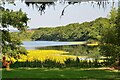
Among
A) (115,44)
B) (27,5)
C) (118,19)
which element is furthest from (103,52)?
(27,5)

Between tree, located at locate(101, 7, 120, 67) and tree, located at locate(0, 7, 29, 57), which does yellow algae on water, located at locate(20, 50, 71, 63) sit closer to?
tree, located at locate(0, 7, 29, 57)

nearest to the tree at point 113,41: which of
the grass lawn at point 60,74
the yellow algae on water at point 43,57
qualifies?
the yellow algae on water at point 43,57

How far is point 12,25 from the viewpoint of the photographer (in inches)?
624

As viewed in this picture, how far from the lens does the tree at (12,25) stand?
50.3 ft

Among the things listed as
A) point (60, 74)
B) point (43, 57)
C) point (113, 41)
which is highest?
point (113, 41)

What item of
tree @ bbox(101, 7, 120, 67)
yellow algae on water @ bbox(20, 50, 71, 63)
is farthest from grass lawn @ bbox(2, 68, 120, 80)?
yellow algae on water @ bbox(20, 50, 71, 63)

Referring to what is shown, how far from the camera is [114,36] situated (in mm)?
15602

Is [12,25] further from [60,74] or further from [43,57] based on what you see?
[43,57]

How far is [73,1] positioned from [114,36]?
301 inches

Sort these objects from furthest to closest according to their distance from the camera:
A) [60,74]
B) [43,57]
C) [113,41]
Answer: [43,57] → [113,41] → [60,74]

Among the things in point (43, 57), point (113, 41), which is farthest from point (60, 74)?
point (43, 57)

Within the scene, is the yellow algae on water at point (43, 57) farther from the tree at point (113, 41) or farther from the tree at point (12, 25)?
the tree at point (113, 41)

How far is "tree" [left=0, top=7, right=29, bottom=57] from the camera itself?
15.3 meters

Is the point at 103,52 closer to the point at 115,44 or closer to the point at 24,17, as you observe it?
the point at 115,44
